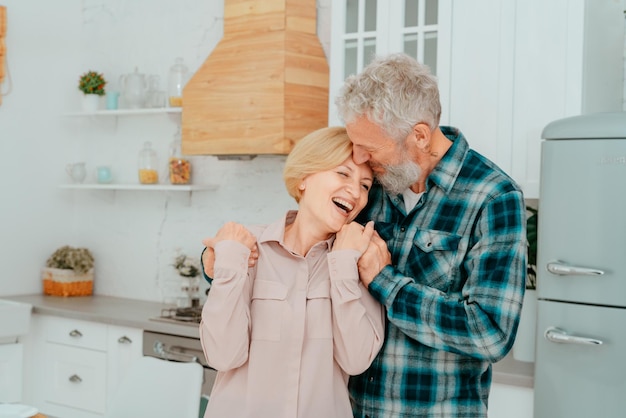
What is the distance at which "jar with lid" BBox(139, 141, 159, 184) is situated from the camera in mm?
4387

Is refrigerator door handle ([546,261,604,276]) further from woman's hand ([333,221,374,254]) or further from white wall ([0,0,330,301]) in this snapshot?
white wall ([0,0,330,301])

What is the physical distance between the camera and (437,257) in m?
1.86

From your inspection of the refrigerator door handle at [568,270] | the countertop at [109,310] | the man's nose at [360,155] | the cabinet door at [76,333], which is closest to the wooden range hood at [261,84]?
the countertop at [109,310]

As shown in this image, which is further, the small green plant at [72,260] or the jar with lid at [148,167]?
the small green plant at [72,260]

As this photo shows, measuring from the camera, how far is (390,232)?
197 centimetres

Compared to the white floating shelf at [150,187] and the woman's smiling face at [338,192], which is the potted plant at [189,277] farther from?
the woman's smiling face at [338,192]

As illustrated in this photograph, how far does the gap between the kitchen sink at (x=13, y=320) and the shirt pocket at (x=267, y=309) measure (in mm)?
2356

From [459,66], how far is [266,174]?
1.38 m

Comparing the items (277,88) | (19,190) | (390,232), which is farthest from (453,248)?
(19,190)

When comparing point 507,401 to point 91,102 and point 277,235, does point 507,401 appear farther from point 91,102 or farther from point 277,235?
point 91,102

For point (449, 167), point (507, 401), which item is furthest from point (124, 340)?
point (449, 167)

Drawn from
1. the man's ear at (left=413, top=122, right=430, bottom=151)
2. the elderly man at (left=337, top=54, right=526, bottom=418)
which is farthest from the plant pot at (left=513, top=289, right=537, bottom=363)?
the man's ear at (left=413, top=122, right=430, bottom=151)

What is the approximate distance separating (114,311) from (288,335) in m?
2.43

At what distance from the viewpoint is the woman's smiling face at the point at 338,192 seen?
191cm
